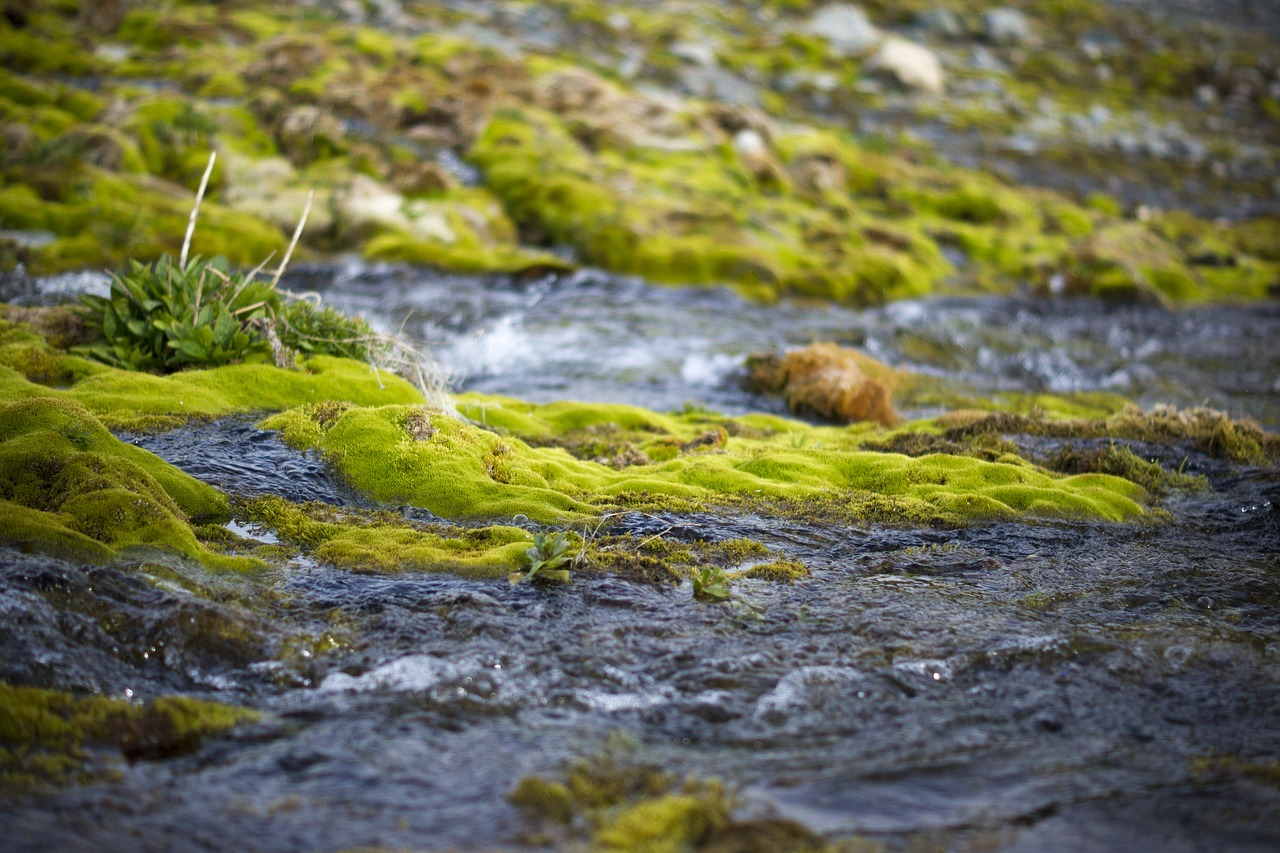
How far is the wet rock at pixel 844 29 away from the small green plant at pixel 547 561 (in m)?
52.4

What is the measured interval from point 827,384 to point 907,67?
41.6 meters

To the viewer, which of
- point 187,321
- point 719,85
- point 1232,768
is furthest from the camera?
point 719,85

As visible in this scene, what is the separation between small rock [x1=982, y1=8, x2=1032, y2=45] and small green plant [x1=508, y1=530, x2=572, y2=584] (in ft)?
216

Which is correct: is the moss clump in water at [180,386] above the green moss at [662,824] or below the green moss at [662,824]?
below

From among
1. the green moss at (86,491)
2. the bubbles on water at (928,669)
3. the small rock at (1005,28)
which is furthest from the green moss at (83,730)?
the small rock at (1005,28)

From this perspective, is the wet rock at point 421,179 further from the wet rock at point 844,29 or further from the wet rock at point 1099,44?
the wet rock at point 1099,44

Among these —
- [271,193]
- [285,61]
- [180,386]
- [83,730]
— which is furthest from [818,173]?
[83,730]

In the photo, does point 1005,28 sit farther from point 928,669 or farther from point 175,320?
point 928,669

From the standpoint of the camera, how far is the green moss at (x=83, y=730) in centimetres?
412

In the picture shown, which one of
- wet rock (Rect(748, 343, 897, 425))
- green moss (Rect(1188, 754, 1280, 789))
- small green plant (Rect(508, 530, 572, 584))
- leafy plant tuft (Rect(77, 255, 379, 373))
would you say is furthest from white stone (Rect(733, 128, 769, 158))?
green moss (Rect(1188, 754, 1280, 789))

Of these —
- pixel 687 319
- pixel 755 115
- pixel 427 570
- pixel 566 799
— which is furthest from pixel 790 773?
pixel 755 115

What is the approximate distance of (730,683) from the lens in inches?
206

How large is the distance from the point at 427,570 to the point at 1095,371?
15.3 m

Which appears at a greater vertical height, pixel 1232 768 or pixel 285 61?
pixel 285 61
